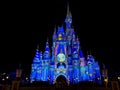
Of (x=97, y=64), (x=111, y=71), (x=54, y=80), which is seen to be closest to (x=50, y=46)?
(x=54, y=80)

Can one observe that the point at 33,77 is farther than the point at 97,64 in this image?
No

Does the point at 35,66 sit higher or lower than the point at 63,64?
lower

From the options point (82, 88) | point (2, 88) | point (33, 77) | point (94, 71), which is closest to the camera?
point (2, 88)

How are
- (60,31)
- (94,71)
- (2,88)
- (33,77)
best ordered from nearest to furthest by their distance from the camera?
(2,88) → (33,77) → (94,71) → (60,31)

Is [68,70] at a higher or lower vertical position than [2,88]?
higher

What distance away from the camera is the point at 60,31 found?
65.2m

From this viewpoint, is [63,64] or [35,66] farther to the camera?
[63,64]

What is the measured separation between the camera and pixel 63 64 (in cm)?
5931

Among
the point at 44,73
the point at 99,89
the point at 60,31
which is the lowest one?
the point at 99,89

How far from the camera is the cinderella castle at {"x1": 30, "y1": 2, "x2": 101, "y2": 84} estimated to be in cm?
5662

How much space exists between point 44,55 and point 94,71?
1958 cm

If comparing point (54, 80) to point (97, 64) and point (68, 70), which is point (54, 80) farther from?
point (97, 64)

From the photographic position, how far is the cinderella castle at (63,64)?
56.6m

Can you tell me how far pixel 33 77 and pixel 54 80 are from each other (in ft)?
24.3
